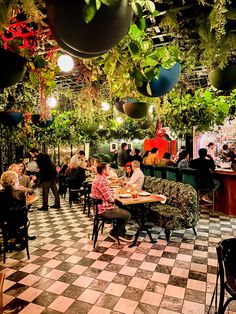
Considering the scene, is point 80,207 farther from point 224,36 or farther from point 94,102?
point 224,36

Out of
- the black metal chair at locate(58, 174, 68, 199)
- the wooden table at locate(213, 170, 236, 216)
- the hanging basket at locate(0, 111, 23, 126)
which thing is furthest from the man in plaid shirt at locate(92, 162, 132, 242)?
the black metal chair at locate(58, 174, 68, 199)

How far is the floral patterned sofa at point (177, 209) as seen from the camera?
470 centimetres

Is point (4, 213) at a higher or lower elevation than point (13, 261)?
higher

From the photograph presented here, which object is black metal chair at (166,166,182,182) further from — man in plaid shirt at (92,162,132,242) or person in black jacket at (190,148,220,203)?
man in plaid shirt at (92,162,132,242)

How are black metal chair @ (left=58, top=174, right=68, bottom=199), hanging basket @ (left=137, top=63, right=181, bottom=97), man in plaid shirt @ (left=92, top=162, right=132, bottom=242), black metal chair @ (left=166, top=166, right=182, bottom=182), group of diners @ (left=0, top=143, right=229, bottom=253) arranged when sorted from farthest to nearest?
black metal chair @ (left=58, top=174, right=68, bottom=199), black metal chair @ (left=166, top=166, right=182, bottom=182), man in plaid shirt @ (left=92, top=162, right=132, bottom=242), group of diners @ (left=0, top=143, right=229, bottom=253), hanging basket @ (left=137, top=63, right=181, bottom=97)

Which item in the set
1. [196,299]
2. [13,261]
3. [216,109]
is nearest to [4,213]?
[13,261]

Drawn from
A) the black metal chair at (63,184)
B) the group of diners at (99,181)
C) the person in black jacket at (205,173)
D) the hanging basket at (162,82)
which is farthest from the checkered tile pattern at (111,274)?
the black metal chair at (63,184)

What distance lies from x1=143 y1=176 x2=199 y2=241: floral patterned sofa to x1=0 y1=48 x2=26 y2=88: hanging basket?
3836mm

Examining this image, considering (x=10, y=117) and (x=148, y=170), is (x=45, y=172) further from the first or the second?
(x=10, y=117)

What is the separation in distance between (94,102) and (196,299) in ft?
11.2

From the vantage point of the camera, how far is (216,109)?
567 cm

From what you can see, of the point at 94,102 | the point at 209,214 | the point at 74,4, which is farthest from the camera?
the point at 209,214

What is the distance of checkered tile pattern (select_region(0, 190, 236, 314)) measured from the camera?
2928 millimetres

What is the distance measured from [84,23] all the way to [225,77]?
4.77ft
